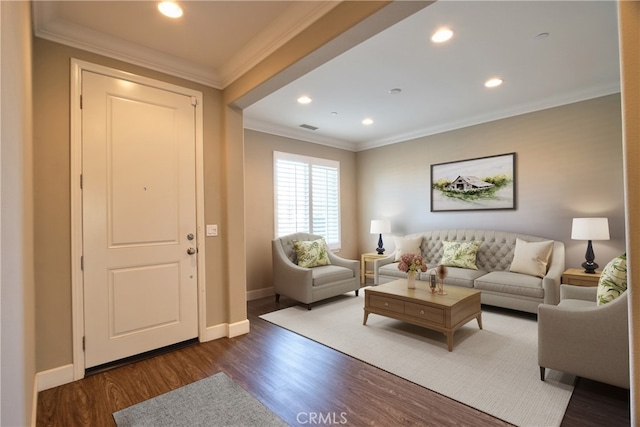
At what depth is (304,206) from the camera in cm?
541

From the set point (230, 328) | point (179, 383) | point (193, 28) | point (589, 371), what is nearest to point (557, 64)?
point (589, 371)

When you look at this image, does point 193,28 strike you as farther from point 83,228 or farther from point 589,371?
point 589,371

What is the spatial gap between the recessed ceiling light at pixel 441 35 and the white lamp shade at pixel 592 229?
105 inches

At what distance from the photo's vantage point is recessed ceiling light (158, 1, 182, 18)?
212 centimetres

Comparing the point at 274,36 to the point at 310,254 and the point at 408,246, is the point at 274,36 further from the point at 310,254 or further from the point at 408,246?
the point at 408,246

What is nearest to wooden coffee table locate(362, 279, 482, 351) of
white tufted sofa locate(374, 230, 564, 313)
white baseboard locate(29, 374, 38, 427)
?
white tufted sofa locate(374, 230, 564, 313)

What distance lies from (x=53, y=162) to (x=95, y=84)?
0.73 m

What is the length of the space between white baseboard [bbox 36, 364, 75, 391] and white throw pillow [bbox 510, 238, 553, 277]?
4787mm

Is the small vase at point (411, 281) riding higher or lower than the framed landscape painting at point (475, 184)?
lower

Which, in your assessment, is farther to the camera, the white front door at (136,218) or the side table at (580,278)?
the side table at (580,278)

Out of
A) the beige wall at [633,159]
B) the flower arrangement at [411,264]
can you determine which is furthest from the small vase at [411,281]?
the beige wall at [633,159]

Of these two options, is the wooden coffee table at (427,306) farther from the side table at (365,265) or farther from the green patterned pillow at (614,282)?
the side table at (365,265)

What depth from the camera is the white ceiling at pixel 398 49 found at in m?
2.23

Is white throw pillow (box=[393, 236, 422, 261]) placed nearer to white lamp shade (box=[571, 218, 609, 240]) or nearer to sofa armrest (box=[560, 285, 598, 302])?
white lamp shade (box=[571, 218, 609, 240])
